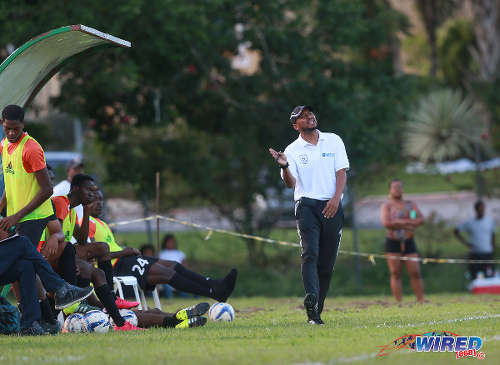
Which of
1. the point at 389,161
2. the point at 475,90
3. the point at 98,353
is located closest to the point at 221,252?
the point at 389,161

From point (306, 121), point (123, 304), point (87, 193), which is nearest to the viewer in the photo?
point (306, 121)

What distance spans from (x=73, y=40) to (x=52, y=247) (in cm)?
242

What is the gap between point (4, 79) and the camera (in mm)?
10203

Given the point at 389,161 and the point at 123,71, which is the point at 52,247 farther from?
the point at 389,161

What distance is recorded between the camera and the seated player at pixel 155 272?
10.3 metres

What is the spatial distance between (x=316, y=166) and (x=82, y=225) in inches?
99.6

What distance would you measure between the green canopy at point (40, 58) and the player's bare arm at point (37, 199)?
1733 millimetres

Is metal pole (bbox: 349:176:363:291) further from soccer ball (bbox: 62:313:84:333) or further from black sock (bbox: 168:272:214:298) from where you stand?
soccer ball (bbox: 62:313:84:333)

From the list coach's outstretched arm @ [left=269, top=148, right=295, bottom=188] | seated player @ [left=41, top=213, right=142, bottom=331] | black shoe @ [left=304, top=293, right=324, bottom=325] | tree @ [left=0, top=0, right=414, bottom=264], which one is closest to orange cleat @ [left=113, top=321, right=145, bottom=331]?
seated player @ [left=41, top=213, right=142, bottom=331]

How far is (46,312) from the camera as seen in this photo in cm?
894

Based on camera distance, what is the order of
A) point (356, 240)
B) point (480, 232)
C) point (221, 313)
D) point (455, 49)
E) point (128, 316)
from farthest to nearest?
point (455, 49), point (356, 240), point (480, 232), point (221, 313), point (128, 316)

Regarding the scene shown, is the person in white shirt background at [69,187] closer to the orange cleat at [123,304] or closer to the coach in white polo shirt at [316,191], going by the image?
the orange cleat at [123,304]

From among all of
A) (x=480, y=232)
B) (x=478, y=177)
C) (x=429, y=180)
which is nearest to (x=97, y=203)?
(x=480, y=232)

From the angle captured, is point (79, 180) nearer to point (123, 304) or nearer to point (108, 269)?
point (108, 269)
